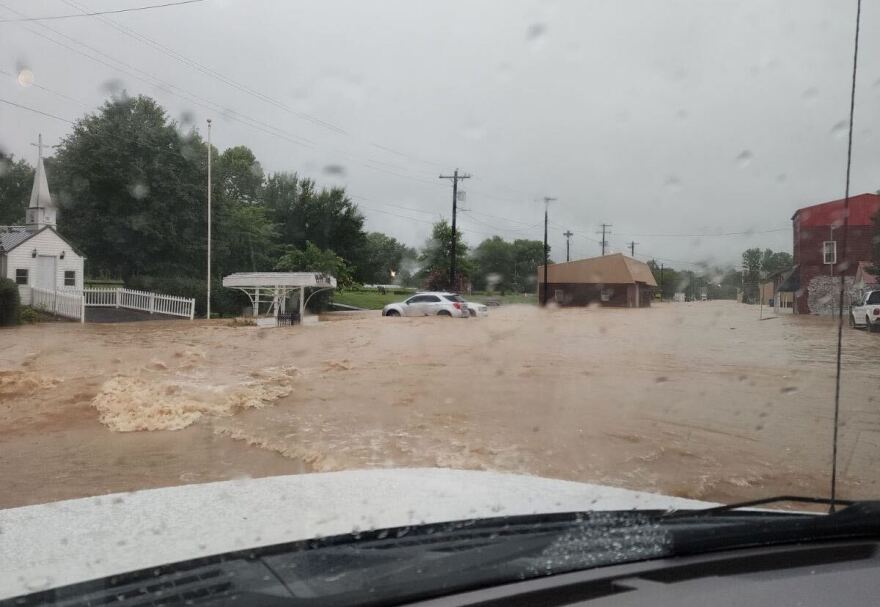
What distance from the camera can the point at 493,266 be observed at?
23.8 m

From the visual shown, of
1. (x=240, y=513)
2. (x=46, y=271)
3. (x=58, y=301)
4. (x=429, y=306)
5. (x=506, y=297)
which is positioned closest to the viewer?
(x=240, y=513)

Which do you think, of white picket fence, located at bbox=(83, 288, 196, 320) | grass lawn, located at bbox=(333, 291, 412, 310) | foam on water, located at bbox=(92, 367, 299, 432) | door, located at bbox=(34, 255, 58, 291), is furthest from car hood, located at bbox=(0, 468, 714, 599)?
door, located at bbox=(34, 255, 58, 291)

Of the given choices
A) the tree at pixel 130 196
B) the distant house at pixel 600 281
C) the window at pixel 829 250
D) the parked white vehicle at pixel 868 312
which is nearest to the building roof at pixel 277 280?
the tree at pixel 130 196

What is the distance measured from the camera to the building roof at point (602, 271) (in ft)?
102

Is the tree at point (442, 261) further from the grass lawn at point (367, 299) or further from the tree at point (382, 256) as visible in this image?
the tree at point (382, 256)

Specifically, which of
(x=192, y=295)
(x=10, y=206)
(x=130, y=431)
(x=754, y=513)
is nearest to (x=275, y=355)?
(x=192, y=295)

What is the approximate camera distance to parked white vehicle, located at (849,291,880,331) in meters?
18.3

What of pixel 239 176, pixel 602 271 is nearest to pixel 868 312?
pixel 602 271

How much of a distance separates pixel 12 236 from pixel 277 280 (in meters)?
8.16

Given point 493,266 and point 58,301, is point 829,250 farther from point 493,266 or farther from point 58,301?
point 58,301

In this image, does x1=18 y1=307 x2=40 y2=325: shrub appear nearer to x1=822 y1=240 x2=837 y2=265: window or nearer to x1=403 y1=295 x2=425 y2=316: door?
x1=403 y1=295 x2=425 y2=316: door

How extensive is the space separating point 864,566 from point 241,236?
17121mm

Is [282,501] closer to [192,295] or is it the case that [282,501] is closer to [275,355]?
[275,355]

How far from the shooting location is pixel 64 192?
18875 millimetres
